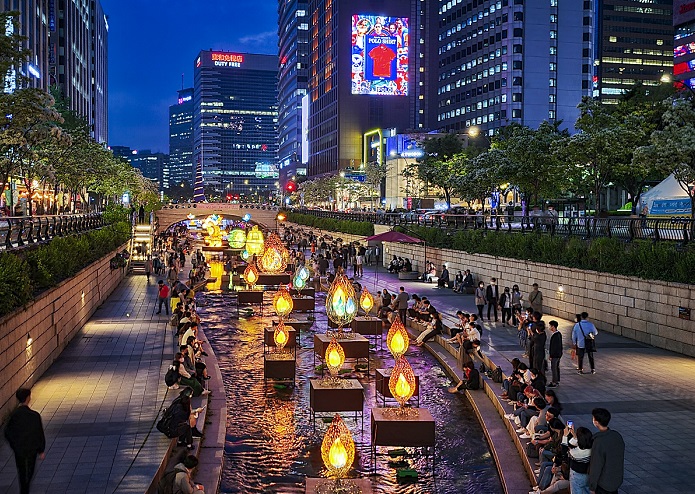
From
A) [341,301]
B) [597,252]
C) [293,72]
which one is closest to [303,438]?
[341,301]

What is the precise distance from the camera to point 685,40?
93.2 meters

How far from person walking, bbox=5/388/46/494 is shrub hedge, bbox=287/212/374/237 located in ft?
158

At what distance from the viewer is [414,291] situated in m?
36.1

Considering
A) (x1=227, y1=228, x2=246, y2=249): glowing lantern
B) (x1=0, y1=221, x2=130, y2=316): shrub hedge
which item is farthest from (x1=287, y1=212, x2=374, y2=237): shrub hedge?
(x1=0, y1=221, x2=130, y2=316): shrub hedge

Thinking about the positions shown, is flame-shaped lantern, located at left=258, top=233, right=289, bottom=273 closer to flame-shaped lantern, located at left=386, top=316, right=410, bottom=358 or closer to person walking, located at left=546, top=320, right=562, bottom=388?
flame-shaped lantern, located at left=386, top=316, right=410, bottom=358

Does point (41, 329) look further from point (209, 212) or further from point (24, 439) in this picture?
point (209, 212)

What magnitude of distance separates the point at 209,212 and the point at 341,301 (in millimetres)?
86230

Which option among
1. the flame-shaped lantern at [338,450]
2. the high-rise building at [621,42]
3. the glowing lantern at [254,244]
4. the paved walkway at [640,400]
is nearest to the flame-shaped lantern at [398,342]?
the paved walkway at [640,400]

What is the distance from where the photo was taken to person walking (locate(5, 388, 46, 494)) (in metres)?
9.59

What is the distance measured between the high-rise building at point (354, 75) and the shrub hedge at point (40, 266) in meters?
96.6

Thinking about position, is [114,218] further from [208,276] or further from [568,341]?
[568,341]

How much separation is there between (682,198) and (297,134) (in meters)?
147

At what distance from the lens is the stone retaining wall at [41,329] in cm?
1373

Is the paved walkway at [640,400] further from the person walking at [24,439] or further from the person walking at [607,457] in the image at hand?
the person walking at [24,439]
